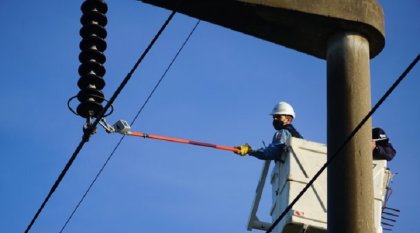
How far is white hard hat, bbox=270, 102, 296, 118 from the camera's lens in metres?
10.4

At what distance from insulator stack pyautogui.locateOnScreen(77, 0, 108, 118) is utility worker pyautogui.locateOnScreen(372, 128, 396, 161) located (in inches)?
149

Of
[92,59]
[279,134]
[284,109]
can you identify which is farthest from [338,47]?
[284,109]

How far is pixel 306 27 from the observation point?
539cm

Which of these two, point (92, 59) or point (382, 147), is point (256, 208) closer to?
→ point (382, 147)

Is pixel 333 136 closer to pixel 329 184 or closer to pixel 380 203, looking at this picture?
pixel 329 184

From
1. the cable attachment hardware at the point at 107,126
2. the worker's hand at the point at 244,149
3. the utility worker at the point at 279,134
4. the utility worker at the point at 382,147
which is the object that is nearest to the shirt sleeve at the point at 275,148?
the utility worker at the point at 279,134

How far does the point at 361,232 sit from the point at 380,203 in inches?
139

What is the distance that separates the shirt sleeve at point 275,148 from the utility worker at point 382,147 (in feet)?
3.47

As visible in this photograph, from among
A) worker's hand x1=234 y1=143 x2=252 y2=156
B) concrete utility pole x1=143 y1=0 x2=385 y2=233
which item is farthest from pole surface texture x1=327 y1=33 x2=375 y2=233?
worker's hand x1=234 y1=143 x2=252 y2=156

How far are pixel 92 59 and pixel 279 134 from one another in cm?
359

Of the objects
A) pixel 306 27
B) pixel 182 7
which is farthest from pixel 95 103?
pixel 306 27

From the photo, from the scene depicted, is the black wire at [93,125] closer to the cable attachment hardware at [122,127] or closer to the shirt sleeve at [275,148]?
the cable attachment hardware at [122,127]

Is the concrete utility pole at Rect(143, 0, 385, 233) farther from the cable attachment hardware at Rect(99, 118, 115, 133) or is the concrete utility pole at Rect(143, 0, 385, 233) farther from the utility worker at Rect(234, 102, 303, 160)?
the utility worker at Rect(234, 102, 303, 160)

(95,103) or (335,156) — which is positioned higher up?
(95,103)
